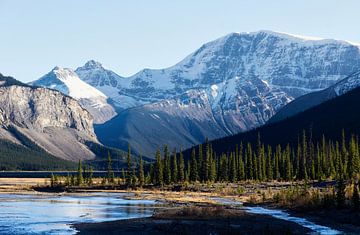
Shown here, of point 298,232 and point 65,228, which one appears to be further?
point 65,228

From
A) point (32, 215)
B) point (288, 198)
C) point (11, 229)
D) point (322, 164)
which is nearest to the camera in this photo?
point (11, 229)

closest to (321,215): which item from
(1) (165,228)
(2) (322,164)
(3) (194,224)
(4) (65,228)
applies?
(3) (194,224)

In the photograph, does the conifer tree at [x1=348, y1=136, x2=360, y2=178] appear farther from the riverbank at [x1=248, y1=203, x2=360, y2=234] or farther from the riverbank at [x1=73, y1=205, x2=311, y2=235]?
the riverbank at [x1=73, y1=205, x2=311, y2=235]

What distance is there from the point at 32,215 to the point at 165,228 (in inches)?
1193

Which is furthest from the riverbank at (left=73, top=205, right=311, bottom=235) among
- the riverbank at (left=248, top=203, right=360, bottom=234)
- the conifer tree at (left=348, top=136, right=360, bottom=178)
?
the conifer tree at (left=348, top=136, right=360, bottom=178)

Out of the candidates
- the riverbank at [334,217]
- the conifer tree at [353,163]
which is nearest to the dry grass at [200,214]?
the riverbank at [334,217]

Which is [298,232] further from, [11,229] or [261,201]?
[261,201]

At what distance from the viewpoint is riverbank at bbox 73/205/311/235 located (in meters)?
64.6

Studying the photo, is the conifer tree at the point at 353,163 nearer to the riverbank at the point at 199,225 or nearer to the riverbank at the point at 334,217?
the riverbank at the point at 334,217

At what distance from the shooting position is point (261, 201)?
116 metres

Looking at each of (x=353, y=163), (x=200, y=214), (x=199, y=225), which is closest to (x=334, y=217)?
(x=200, y=214)

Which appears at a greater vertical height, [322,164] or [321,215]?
[322,164]

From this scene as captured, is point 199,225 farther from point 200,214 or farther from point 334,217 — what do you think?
point 334,217

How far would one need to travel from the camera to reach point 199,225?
71062 mm
